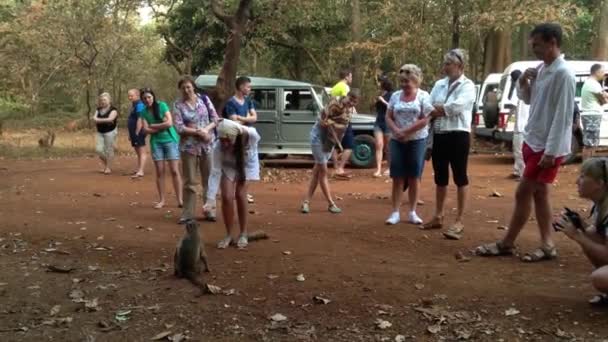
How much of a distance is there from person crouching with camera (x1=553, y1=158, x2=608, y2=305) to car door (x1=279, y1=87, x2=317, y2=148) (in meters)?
9.52

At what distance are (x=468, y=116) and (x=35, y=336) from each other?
13.9 ft

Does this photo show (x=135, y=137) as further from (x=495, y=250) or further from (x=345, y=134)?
(x=495, y=250)

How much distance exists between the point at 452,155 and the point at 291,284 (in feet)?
7.77

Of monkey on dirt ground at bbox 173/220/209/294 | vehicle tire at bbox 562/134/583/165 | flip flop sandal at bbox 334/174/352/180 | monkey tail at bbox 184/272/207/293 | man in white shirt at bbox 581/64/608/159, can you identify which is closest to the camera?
monkey tail at bbox 184/272/207/293

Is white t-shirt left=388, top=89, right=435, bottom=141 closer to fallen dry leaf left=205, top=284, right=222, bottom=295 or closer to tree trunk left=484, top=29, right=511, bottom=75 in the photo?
fallen dry leaf left=205, top=284, right=222, bottom=295

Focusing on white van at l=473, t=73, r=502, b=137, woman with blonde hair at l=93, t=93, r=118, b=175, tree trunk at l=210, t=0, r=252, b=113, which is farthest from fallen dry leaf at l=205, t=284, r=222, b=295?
white van at l=473, t=73, r=502, b=137

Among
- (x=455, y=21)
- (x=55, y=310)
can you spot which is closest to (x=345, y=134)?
(x=455, y=21)

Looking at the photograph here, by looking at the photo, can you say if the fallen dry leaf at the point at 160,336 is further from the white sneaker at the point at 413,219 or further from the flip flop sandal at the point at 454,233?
the white sneaker at the point at 413,219

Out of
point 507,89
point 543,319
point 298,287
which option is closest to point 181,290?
point 298,287

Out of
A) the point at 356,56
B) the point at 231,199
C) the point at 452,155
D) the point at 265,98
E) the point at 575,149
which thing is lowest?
the point at 575,149

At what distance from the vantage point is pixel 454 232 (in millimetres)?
6238

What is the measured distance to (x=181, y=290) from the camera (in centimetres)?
477

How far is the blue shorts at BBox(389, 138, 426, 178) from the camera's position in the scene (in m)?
6.82

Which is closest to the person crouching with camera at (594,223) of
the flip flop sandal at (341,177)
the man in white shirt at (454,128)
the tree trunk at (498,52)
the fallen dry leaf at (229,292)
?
the man in white shirt at (454,128)
